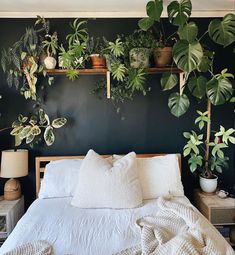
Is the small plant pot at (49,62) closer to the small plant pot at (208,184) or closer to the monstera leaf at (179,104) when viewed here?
the monstera leaf at (179,104)

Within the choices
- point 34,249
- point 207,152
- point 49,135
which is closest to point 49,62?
point 49,135

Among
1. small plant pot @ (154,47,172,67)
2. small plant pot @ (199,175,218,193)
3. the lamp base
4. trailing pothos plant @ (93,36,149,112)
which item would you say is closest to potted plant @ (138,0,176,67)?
small plant pot @ (154,47,172,67)

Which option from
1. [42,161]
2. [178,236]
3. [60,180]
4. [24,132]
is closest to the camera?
[178,236]

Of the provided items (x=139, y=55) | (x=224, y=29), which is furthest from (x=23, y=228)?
(x=224, y=29)

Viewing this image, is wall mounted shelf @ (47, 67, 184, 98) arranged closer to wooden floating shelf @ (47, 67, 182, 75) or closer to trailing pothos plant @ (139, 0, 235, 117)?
wooden floating shelf @ (47, 67, 182, 75)

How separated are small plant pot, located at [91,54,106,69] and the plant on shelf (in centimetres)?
8

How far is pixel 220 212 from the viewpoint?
2.55 meters

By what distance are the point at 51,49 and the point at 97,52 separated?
0.46 m

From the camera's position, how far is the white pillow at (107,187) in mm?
2248

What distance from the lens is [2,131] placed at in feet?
9.50

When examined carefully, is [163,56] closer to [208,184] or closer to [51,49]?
[51,49]

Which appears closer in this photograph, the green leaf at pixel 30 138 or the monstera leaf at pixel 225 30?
the monstera leaf at pixel 225 30

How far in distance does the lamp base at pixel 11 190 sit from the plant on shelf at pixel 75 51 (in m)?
1.21

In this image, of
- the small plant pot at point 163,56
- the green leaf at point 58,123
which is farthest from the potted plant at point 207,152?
the green leaf at point 58,123
